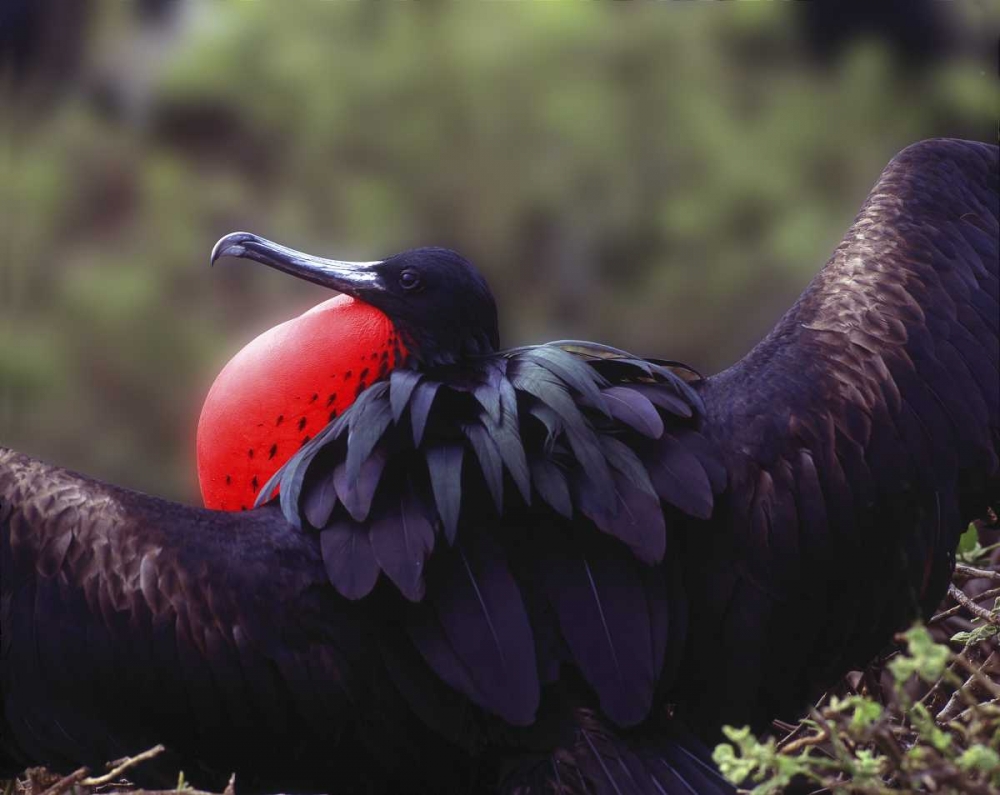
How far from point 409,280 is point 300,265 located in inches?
6.7

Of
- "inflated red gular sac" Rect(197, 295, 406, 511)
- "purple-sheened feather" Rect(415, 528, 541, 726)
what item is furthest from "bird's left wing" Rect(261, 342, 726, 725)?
"inflated red gular sac" Rect(197, 295, 406, 511)

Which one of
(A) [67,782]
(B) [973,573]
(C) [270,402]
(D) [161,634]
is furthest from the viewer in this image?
(B) [973,573]

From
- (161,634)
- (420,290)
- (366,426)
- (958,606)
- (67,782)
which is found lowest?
(958,606)

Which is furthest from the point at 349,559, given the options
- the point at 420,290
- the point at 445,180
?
the point at 445,180

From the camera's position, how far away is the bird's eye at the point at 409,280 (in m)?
2.29

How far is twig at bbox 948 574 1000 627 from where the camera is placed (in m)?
2.14

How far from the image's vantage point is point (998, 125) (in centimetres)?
305

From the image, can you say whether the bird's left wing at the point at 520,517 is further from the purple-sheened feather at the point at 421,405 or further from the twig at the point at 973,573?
the twig at the point at 973,573

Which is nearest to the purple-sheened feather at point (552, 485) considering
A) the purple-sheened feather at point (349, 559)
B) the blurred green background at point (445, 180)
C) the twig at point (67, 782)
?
the purple-sheened feather at point (349, 559)

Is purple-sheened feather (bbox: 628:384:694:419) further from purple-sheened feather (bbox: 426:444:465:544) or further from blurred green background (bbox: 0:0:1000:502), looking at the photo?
blurred green background (bbox: 0:0:1000:502)

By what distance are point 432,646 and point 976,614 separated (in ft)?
3.05

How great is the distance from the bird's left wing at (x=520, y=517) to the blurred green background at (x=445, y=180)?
2802mm

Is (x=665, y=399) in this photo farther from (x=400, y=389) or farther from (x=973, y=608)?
(x=973, y=608)

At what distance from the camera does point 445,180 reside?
5117mm
